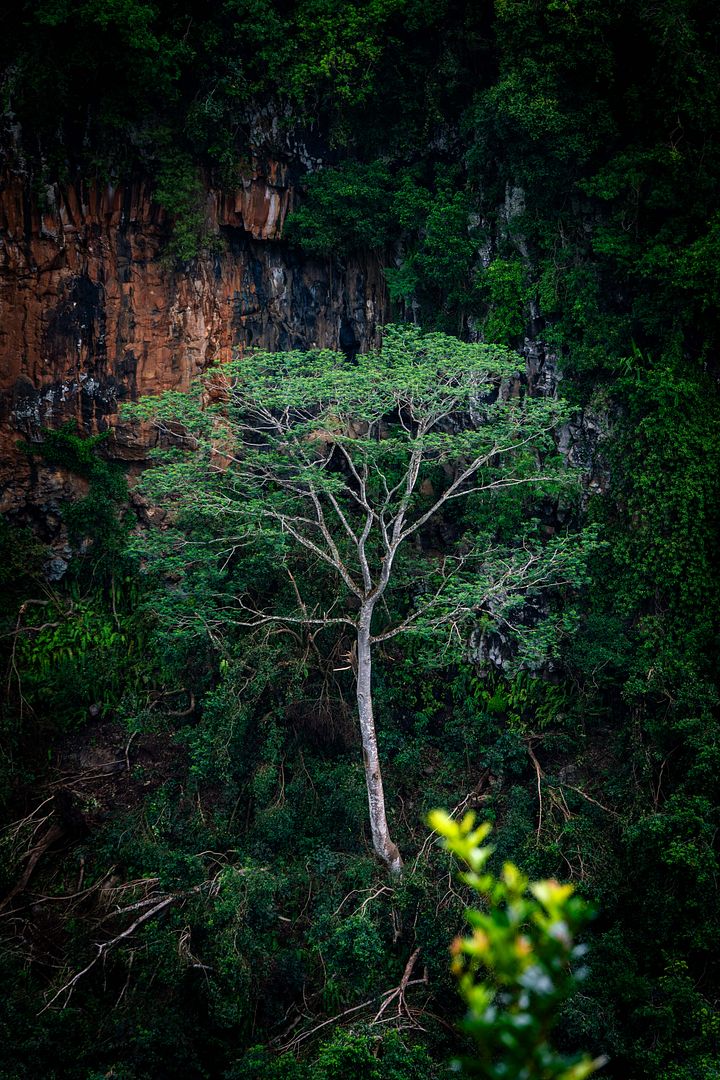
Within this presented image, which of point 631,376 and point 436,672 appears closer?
point 631,376

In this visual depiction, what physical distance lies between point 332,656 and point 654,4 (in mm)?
9622

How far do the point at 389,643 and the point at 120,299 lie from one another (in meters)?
6.92

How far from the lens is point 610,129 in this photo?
32.3 feet

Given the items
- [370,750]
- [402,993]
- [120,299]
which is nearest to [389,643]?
[370,750]

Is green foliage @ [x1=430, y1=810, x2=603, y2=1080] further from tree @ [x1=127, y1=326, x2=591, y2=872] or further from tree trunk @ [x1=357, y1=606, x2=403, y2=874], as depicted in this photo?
tree trunk @ [x1=357, y1=606, x2=403, y2=874]

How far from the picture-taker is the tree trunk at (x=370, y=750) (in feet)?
29.5

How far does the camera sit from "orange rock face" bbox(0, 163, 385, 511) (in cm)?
1107

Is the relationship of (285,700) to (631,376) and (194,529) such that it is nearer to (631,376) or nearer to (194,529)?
(194,529)

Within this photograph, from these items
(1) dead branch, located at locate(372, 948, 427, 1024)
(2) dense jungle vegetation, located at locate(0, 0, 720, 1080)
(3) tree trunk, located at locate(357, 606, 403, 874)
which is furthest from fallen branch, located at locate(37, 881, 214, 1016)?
(1) dead branch, located at locate(372, 948, 427, 1024)

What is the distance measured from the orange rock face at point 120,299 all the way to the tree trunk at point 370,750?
557 centimetres

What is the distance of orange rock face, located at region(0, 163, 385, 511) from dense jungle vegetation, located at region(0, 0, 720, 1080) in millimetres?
402

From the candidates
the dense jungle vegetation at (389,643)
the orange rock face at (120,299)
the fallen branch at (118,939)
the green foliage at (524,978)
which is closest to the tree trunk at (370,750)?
the dense jungle vegetation at (389,643)

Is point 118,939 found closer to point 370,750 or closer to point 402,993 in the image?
point 402,993

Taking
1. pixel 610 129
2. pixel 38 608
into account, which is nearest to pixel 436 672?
pixel 38 608
